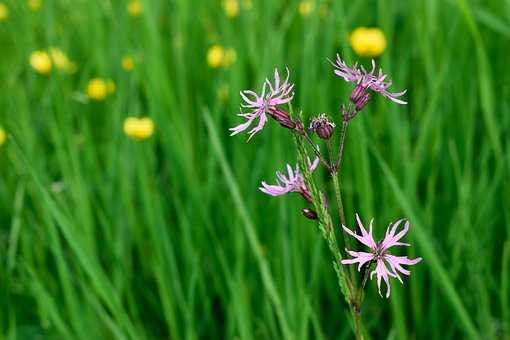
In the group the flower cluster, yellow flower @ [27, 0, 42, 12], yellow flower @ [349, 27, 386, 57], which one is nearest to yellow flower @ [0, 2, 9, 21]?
yellow flower @ [27, 0, 42, 12]

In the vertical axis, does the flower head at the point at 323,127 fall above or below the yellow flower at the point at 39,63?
below

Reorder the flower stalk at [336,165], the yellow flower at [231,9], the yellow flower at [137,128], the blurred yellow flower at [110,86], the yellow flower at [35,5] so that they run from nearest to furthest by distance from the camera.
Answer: the flower stalk at [336,165], the yellow flower at [137,128], the blurred yellow flower at [110,86], the yellow flower at [231,9], the yellow flower at [35,5]

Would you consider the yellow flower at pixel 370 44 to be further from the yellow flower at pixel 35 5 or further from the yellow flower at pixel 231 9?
the yellow flower at pixel 35 5

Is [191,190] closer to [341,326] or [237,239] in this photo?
A: [237,239]

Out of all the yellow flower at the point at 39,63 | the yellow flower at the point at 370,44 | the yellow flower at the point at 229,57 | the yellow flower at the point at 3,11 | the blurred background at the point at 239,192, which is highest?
the yellow flower at the point at 3,11

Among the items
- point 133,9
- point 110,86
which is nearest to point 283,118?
point 110,86

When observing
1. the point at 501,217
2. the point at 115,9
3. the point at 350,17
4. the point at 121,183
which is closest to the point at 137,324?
the point at 121,183

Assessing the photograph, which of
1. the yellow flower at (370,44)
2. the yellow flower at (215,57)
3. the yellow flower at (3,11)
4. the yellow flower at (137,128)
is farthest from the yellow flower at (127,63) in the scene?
the yellow flower at (3,11)

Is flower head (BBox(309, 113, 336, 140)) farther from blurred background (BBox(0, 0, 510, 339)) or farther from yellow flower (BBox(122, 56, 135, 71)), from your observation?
yellow flower (BBox(122, 56, 135, 71))
